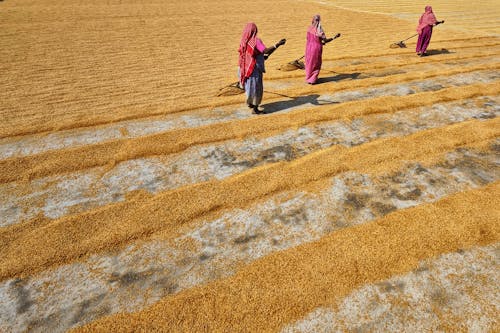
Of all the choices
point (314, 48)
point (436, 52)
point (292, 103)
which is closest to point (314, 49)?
point (314, 48)

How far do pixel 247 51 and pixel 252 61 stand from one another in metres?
0.18

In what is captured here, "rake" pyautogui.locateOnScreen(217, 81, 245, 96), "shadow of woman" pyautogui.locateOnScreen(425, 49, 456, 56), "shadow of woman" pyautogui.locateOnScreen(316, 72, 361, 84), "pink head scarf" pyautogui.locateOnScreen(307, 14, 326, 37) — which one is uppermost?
"pink head scarf" pyautogui.locateOnScreen(307, 14, 326, 37)

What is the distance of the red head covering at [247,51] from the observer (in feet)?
15.8

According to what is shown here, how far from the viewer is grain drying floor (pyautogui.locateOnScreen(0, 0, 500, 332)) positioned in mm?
2363

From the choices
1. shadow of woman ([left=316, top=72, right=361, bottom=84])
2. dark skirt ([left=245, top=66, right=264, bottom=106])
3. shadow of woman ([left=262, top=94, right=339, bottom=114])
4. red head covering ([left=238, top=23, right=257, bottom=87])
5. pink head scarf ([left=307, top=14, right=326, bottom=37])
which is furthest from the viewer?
shadow of woman ([left=316, top=72, right=361, bottom=84])

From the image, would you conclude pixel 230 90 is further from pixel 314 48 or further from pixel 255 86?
pixel 314 48

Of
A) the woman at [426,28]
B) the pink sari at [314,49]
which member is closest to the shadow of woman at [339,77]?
the pink sari at [314,49]

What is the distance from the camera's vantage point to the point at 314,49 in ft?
21.0

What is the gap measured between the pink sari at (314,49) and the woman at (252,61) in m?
1.63

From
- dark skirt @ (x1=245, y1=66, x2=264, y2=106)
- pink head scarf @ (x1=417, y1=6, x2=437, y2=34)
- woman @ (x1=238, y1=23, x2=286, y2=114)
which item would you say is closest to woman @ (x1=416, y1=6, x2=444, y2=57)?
pink head scarf @ (x1=417, y1=6, x2=437, y2=34)

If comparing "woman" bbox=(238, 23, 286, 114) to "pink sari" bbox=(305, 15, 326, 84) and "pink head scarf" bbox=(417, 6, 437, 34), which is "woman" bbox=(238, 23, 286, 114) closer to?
"pink sari" bbox=(305, 15, 326, 84)

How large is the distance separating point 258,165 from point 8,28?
1067 cm

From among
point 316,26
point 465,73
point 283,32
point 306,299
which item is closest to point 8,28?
point 283,32

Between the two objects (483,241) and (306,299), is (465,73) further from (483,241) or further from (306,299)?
(306,299)
